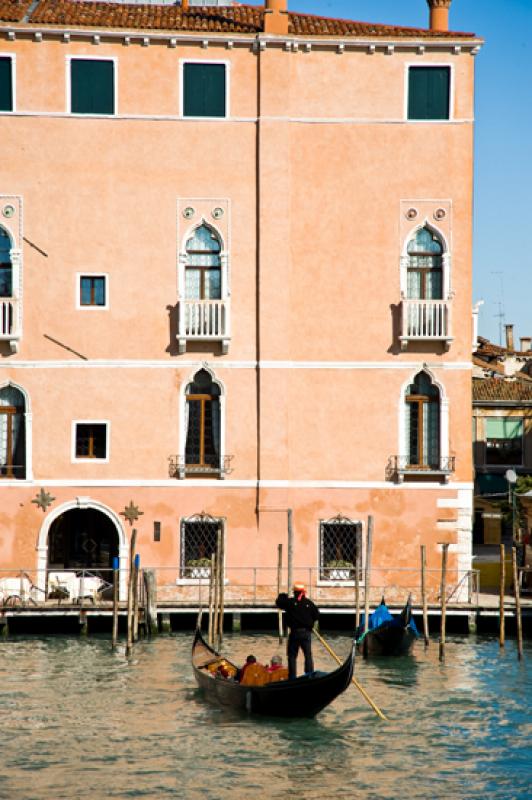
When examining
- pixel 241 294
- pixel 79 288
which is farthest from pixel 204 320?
pixel 79 288

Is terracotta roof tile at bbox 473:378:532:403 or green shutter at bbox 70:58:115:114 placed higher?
green shutter at bbox 70:58:115:114

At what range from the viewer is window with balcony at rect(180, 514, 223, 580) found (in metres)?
30.1

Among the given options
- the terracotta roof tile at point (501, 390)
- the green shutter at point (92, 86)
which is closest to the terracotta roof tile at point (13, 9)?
the green shutter at point (92, 86)

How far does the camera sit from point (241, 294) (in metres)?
30.2

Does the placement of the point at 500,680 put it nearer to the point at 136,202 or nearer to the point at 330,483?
the point at 330,483

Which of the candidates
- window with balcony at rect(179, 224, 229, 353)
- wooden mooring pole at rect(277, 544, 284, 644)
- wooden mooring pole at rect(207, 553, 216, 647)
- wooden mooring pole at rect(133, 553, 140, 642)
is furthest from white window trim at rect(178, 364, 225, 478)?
wooden mooring pole at rect(133, 553, 140, 642)

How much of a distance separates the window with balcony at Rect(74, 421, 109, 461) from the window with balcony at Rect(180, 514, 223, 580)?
2085mm

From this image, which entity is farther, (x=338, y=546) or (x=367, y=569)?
(x=338, y=546)

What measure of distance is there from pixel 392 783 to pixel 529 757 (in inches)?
88.5

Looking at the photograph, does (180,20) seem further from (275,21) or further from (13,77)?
(13,77)

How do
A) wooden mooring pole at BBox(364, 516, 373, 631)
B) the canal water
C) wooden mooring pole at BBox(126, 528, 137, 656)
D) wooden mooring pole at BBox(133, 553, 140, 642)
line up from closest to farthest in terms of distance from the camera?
1. the canal water
2. wooden mooring pole at BBox(126, 528, 137, 656)
3. wooden mooring pole at BBox(364, 516, 373, 631)
4. wooden mooring pole at BBox(133, 553, 140, 642)

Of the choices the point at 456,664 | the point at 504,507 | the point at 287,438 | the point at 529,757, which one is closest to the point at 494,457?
the point at 504,507

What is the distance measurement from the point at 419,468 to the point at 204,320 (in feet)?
16.4

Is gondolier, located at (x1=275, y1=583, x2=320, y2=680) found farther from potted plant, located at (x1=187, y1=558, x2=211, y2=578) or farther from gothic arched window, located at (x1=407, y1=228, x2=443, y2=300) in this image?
gothic arched window, located at (x1=407, y1=228, x2=443, y2=300)
